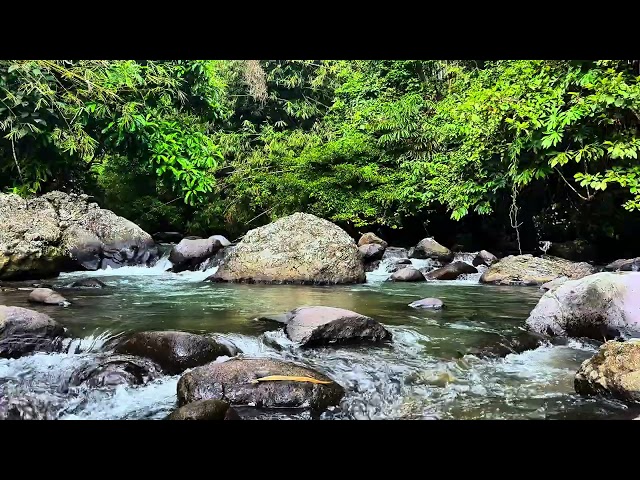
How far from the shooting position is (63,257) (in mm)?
7316

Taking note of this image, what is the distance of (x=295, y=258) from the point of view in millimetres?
7055

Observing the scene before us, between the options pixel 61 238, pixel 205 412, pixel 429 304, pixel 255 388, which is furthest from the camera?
pixel 61 238

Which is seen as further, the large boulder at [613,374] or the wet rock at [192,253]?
the wet rock at [192,253]

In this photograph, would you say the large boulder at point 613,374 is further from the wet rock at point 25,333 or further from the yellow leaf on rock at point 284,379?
the wet rock at point 25,333

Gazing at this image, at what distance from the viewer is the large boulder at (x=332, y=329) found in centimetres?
381

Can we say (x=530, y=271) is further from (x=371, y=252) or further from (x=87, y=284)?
(x=87, y=284)

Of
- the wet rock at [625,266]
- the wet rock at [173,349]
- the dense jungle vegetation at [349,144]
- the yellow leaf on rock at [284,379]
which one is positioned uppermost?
the dense jungle vegetation at [349,144]

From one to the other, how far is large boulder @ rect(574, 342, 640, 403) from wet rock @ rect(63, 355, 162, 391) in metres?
2.38

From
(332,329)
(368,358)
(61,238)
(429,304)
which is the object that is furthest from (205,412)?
(61,238)

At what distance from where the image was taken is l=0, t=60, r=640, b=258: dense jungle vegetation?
6.05 metres

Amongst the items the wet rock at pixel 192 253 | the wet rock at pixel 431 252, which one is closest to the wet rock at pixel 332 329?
the wet rock at pixel 192 253

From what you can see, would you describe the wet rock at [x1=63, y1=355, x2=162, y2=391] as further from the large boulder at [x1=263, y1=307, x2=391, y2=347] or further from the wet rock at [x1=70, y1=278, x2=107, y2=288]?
the wet rock at [x1=70, y1=278, x2=107, y2=288]

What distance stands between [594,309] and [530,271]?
3239 millimetres

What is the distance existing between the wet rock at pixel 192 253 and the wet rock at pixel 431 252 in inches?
131
